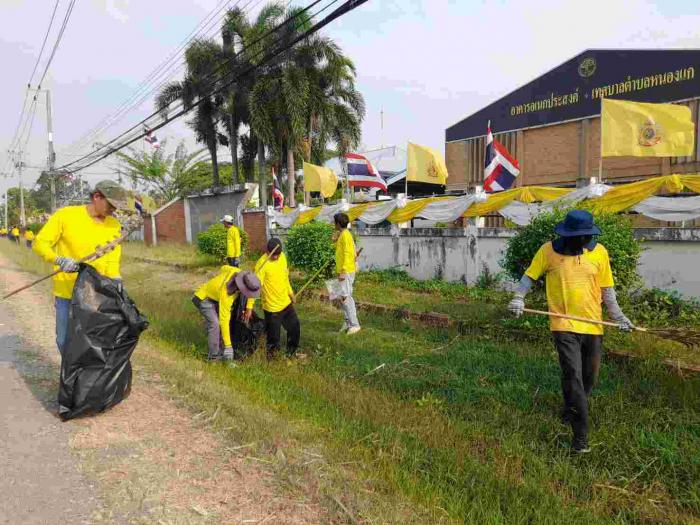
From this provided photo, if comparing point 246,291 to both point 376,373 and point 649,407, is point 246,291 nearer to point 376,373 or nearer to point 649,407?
point 376,373

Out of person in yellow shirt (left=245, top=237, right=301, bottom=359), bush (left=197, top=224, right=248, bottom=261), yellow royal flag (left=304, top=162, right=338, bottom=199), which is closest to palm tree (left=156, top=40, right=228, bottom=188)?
bush (left=197, top=224, right=248, bottom=261)

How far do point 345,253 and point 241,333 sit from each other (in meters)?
1.97

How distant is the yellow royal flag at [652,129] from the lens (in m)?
8.85

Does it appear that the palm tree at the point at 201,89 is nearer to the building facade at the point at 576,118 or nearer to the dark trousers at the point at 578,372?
the building facade at the point at 576,118

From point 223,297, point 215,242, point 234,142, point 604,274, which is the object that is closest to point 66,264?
point 223,297

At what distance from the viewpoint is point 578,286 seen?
367 cm

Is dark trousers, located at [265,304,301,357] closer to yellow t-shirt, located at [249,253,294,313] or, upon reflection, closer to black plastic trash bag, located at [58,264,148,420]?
yellow t-shirt, located at [249,253,294,313]

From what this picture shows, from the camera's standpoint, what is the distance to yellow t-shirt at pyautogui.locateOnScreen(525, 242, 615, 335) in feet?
12.0

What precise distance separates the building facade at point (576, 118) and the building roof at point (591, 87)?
0.02 m

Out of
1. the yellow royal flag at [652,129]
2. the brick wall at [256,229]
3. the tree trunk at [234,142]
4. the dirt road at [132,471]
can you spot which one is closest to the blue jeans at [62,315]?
the dirt road at [132,471]

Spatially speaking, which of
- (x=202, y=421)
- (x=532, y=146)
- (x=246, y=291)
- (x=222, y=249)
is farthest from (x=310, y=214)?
(x=202, y=421)

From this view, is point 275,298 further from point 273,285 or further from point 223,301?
point 223,301

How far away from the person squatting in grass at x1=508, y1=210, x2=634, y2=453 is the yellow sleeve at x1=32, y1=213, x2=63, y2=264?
3.61 meters

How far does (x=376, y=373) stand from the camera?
5301 mm
